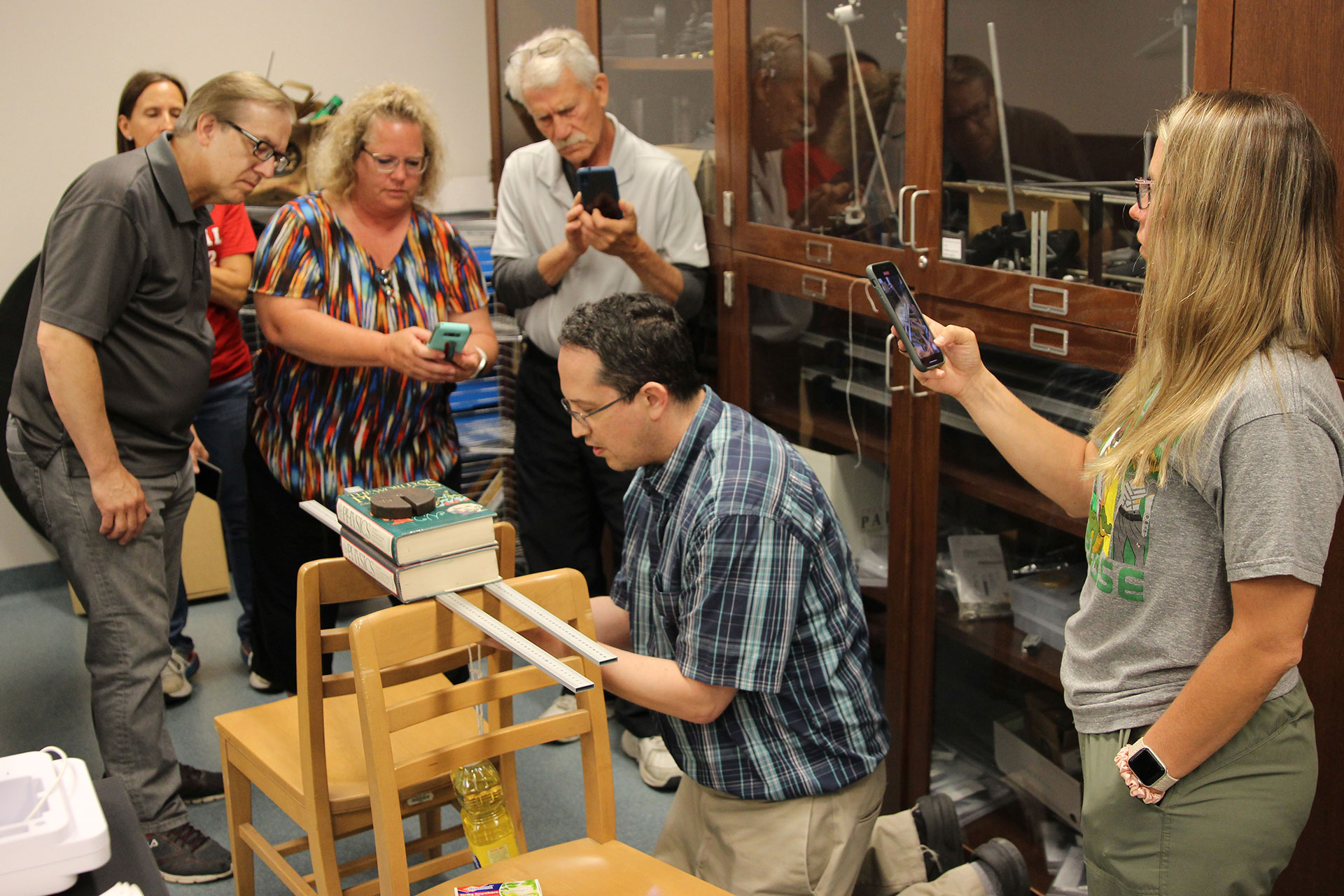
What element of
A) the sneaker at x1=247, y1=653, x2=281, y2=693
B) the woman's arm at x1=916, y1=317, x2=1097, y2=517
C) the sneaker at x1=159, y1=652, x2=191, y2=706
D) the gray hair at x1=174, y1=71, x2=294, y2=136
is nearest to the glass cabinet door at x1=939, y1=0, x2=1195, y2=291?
the woman's arm at x1=916, y1=317, x2=1097, y2=517

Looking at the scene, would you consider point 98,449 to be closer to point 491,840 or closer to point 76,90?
point 491,840

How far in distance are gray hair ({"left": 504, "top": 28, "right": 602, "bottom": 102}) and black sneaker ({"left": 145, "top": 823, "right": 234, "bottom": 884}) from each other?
68.9 inches

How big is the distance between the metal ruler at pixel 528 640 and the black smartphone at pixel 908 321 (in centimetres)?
58

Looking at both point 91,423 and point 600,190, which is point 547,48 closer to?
point 600,190

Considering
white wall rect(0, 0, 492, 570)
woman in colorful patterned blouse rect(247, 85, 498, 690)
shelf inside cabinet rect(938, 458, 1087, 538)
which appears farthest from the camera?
white wall rect(0, 0, 492, 570)

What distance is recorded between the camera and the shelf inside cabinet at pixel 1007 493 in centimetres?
189

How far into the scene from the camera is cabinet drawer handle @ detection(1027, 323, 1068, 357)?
1.73 meters

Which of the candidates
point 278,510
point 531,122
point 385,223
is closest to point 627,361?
point 385,223

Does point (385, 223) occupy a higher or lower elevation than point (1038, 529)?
higher

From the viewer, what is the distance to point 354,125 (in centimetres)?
241

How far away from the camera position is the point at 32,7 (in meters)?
3.55

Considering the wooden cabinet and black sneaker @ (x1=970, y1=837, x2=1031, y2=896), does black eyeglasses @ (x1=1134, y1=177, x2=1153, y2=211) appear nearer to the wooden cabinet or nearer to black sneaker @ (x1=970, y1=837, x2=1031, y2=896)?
the wooden cabinet

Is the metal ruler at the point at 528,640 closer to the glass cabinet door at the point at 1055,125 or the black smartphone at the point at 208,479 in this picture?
the glass cabinet door at the point at 1055,125

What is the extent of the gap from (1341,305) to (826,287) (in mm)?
1046
